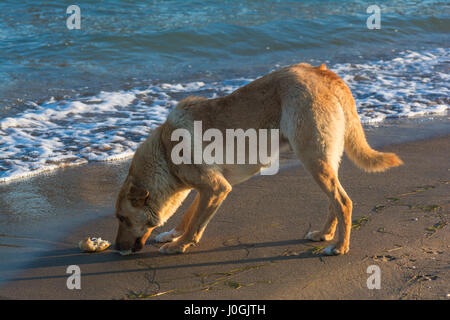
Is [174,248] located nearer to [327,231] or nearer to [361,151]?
[327,231]

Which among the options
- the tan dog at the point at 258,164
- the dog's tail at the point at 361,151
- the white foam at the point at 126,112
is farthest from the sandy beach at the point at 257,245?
the white foam at the point at 126,112

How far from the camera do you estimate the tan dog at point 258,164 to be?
4.82 metres

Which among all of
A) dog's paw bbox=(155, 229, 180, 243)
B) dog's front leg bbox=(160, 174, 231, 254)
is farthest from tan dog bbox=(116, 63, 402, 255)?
dog's paw bbox=(155, 229, 180, 243)

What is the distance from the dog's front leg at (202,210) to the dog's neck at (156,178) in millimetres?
250

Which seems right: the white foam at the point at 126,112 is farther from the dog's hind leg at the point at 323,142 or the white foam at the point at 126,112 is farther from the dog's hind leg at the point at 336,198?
the dog's hind leg at the point at 336,198

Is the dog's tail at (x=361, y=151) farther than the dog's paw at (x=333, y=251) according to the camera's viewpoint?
Yes

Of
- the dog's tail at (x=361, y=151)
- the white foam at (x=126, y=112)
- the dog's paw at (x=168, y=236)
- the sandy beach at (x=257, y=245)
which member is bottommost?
the dog's paw at (x=168, y=236)

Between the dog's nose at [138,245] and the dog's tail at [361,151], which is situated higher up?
the dog's tail at [361,151]

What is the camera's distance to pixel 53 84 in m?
11.9

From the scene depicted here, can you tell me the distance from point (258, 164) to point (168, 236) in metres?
1.18

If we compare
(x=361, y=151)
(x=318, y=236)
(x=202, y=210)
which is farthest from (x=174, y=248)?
(x=361, y=151)

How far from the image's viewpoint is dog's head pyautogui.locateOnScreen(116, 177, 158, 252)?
4984 mm

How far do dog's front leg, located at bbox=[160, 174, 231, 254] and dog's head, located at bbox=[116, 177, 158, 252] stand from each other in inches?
11.1
